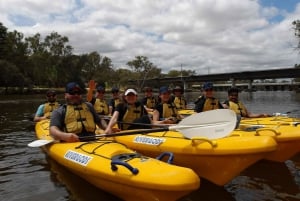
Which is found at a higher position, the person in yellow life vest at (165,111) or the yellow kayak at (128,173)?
the person in yellow life vest at (165,111)

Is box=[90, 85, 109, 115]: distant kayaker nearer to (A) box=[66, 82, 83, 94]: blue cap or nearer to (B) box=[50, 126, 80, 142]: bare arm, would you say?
(A) box=[66, 82, 83, 94]: blue cap

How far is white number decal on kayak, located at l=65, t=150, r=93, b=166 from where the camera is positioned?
4988mm

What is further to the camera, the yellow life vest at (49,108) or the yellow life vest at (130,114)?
the yellow life vest at (49,108)

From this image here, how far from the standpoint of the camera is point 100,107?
11.9 m

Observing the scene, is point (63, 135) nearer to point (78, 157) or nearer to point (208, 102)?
point (78, 157)

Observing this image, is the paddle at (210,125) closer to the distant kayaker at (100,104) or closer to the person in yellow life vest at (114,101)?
the person in yellow life vest at (114,101)

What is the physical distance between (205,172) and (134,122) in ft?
7.67

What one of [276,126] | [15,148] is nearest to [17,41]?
[15,148]

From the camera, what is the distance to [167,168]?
4137 mm

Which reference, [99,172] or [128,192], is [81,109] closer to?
[99,172]

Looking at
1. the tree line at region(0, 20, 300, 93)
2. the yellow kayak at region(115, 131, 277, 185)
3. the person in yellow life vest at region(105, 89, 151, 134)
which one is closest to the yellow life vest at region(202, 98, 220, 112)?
the person in yellow life vest at region(105, 89, 151, 134)

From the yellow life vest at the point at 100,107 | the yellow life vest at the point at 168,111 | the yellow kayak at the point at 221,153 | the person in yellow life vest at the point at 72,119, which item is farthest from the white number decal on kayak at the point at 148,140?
the yellow life vest at the point at 100,107

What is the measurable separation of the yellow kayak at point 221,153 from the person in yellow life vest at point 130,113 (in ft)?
5.53

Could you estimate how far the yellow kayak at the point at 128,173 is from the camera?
3.90 m
